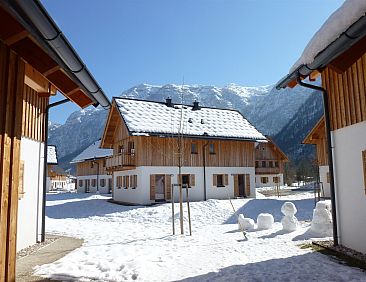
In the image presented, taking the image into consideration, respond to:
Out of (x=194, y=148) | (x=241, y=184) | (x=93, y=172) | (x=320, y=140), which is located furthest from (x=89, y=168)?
(x=320, y=140)

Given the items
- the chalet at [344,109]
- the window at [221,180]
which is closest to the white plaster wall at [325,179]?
the window at [221,180]

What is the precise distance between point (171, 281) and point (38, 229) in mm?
5944

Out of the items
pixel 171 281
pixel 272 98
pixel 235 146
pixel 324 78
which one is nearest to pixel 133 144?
pixel 235 146

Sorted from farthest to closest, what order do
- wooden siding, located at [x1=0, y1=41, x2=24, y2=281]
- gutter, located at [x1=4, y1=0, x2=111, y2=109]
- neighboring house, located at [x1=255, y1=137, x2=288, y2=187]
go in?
neighboring house, located at [x1=255, y1=137, x2=288, y2=187]
wooden siding, located at [x1=0, y1=41, x2=24, y2=281]
gutter, located at [x1=4, y1=0, x2=111, y2=109]

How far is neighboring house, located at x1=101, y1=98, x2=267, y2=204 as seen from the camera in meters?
24.1

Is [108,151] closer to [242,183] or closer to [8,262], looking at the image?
[242,183]

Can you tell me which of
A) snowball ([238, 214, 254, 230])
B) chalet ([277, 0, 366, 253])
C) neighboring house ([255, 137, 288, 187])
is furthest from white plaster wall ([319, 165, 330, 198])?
neighboring house ([255, 137, 288, 187])

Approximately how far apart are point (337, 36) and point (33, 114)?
8.03m

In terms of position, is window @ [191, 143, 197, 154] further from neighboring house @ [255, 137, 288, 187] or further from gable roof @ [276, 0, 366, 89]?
neighboring house @ [255, 137, 288, 187]

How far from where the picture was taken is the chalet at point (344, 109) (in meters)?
6.73

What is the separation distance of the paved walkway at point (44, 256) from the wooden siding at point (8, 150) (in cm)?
164

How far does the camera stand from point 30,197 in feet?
32.7

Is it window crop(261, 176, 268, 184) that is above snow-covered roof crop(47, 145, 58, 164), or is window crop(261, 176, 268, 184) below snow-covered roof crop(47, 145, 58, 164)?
below

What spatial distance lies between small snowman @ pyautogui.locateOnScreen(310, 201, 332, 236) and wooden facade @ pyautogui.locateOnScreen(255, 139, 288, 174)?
118 ft
